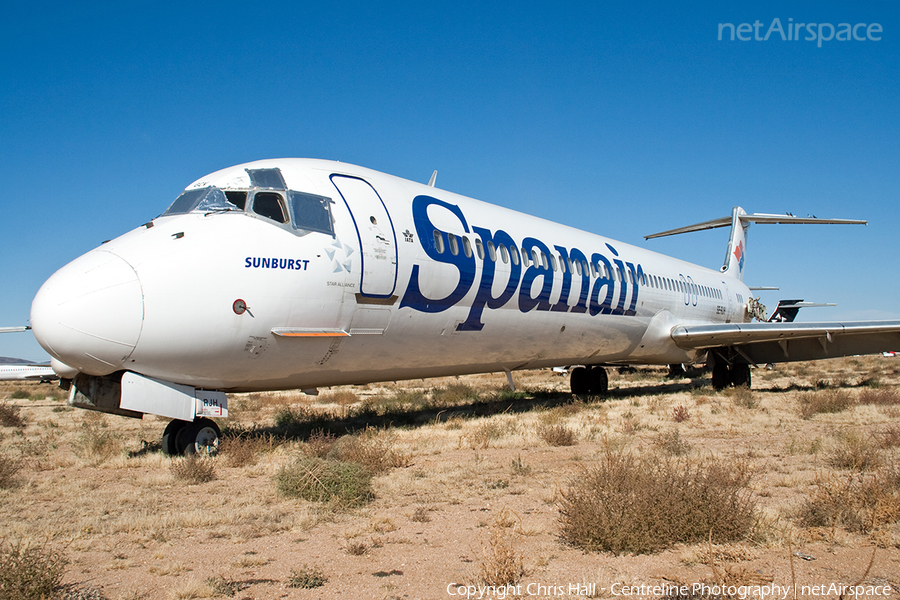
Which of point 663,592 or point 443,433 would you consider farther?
point 443,433

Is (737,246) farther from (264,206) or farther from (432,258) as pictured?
(264,206)

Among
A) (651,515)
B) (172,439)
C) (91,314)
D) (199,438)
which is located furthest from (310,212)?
(651,515)

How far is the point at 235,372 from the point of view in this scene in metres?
8.05

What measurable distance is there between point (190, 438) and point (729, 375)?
54.8ft

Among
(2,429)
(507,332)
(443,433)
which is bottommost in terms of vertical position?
(2,429)

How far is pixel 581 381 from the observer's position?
19.7m

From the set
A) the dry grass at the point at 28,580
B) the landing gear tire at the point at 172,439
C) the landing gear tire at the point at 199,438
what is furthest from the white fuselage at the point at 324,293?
the dry grass at the point at 28,580

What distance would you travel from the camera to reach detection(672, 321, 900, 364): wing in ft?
55.0

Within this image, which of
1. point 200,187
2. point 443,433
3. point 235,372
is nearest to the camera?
point 235,372

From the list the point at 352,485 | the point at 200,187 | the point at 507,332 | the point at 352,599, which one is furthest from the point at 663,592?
the point at 507,332

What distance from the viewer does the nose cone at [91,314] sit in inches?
271

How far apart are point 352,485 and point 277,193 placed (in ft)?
14.1

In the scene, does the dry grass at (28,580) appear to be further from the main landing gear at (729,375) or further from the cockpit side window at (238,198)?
the main landing gear at (729,375)

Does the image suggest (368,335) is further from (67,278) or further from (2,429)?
(2,429)
